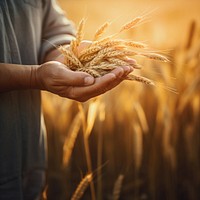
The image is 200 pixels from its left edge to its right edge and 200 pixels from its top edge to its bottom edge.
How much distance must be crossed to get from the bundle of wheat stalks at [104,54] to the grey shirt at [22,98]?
8.7 inches

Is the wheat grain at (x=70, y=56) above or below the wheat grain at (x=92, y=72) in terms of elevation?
above

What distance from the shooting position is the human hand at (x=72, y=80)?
4.19 feet

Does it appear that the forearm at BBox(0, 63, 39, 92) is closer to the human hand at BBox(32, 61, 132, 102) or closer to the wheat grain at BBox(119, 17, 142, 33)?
the human hand at BBox(32, 61, 132, 102)

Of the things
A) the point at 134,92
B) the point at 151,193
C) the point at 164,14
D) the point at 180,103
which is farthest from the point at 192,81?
the point at 164,14

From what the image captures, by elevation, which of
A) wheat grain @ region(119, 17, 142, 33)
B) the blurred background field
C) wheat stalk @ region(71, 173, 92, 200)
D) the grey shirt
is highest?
wheat grain @ region(119, 17, 142, 33)

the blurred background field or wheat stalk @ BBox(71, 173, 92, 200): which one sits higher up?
wheat stalk @ BBox(71, 173, 92, 200)

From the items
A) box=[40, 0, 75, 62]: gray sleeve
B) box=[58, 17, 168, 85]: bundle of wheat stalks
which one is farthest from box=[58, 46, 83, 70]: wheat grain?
box=[40, 0, 75, 62]: gray sleeve

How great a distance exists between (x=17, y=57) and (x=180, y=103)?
108 cm

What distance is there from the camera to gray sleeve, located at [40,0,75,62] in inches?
65.3

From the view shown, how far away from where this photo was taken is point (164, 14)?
8180mm

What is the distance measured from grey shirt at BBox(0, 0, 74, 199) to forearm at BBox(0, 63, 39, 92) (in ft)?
0.26

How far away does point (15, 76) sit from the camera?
1375 millimetres

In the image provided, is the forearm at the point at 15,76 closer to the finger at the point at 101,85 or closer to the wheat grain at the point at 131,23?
the finger at the point at 101,85

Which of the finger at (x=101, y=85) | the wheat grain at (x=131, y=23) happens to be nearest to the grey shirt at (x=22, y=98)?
the finger at (x=101, y=85)
